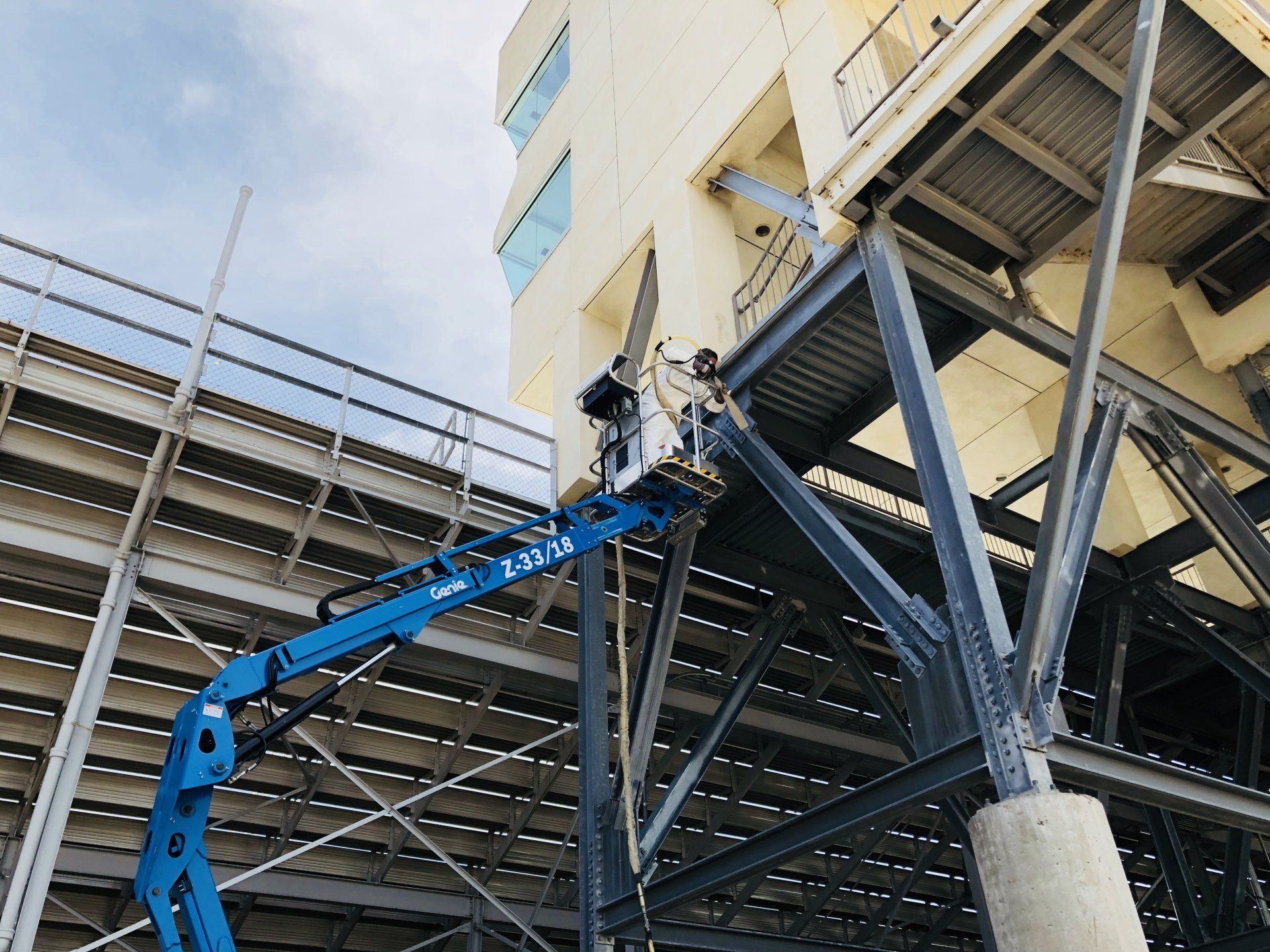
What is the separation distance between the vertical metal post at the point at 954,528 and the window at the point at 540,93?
13652 millimetres

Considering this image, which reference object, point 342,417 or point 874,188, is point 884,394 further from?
point 342,417

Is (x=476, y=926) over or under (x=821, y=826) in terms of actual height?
over

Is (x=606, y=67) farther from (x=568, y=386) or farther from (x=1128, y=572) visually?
(x=1128, y=572)

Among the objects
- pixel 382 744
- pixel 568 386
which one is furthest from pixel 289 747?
pixel 568 386

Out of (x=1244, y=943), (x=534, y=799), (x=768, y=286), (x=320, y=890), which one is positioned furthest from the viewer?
(x=534, y=799)

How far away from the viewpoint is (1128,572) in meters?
16.3

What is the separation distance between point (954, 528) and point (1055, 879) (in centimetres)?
306

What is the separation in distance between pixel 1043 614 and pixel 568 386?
1185cm

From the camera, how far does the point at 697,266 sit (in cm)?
1495

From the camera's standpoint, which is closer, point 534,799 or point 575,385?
point 534,799

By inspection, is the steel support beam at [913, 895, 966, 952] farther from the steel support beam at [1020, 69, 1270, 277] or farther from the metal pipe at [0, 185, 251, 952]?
the metal pipe at [0, 185, 251, 952]

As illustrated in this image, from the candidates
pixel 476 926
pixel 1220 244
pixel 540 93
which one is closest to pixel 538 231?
pixel 540 93

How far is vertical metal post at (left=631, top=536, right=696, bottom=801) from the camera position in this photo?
1240 cm

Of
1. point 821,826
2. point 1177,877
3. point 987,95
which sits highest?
point 987,95
